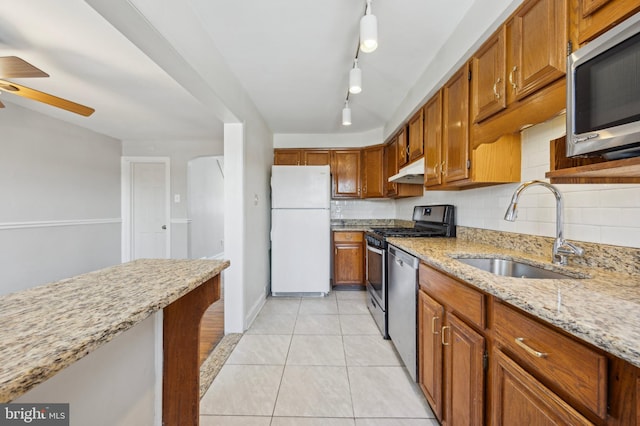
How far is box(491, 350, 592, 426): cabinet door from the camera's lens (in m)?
0.65

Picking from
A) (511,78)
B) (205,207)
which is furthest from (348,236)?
(205,207)

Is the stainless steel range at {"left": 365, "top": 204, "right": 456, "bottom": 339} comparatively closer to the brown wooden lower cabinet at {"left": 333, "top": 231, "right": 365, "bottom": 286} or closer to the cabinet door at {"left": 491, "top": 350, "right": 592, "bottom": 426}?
the brown wooden lower cabinet at {"left": 333, "top": 231, "right": 365, "bottom": 286}

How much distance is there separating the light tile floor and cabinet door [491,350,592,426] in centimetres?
75

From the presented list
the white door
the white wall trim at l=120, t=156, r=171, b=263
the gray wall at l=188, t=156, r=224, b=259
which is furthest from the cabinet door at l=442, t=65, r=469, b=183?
the white door

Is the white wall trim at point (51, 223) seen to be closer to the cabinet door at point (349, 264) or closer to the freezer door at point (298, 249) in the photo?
the freezer door at point (298, 249)

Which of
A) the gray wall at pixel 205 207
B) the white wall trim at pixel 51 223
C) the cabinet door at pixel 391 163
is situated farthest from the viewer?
the gray wall at pixel 205 207

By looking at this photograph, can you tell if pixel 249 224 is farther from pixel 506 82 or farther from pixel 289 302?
pixel 506 82

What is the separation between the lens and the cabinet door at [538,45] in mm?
1011

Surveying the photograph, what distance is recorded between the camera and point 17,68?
5.54 ft

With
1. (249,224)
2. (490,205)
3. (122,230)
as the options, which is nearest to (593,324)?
(490,205)

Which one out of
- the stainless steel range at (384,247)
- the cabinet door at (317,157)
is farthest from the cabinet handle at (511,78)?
the cabinet door at (317,157)

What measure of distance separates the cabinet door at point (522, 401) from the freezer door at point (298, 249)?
8.34 ft

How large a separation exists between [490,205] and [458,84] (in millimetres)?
856

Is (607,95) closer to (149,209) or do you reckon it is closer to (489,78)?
(489,78)
